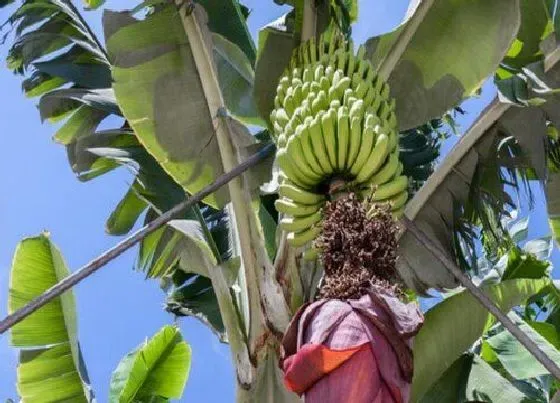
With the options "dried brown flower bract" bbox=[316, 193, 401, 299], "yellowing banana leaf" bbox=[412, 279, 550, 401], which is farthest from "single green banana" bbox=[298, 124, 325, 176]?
"yellowing banana leaf" bbox=[412, 279, 550, 401]

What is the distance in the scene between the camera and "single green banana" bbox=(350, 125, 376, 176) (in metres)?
2.04

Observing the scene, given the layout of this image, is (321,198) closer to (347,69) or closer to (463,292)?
(347,69)

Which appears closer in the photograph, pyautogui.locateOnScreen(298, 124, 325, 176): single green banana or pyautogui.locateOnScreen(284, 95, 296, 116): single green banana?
pyautogui.locateOnScreen(298, 124, 325, 176): single green banana

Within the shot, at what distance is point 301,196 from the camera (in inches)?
84.5

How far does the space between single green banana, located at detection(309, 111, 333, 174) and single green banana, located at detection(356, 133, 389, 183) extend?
8 cm

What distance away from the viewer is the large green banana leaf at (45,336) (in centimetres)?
297


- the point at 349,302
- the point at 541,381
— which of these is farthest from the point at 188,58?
the point at 541,381

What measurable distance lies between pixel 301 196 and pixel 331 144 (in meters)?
0.17

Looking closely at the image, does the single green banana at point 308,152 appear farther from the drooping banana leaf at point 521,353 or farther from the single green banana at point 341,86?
the drooping banana leaf at point 521,353

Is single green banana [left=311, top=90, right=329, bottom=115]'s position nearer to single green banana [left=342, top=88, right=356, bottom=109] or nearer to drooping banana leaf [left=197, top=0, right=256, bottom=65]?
single green banana [left=342, top=88, right=356, bottom=109]

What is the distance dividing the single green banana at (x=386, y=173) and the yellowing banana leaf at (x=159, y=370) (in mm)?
1698

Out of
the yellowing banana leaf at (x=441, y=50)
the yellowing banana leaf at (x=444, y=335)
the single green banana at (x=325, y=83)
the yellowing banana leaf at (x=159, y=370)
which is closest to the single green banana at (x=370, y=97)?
the single green banana at (x=325, y=83)

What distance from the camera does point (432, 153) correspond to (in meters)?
3.67

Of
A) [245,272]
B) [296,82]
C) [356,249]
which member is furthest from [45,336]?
[356,249]
